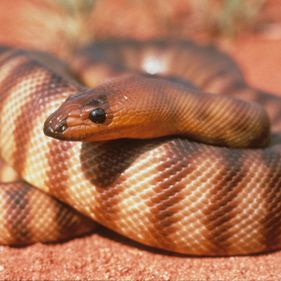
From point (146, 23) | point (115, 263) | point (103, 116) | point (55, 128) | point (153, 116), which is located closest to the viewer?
point (55, 128)

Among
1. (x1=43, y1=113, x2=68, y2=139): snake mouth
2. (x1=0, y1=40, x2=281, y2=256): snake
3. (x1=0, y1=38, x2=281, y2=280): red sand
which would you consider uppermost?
(x1=43, y1=113, x2=68, y2=139): snake mouth

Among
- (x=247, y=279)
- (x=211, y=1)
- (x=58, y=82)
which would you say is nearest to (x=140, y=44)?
(x=211, y=1)

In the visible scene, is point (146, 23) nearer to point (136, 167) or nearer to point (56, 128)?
point (136, 167)

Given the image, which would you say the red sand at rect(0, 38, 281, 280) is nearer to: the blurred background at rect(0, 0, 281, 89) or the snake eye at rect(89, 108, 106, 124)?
the snake eye at rect(89, 108, 106, 124)

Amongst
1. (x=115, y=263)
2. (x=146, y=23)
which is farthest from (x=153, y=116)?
(x=146, y=23)

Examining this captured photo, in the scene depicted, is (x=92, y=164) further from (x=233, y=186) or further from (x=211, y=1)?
(x=211, y=1)

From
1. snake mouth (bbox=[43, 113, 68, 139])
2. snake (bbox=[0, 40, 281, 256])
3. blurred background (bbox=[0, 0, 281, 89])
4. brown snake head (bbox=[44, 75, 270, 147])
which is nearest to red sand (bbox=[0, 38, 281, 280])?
snake (bbox=[0, 40, 281, 256])
